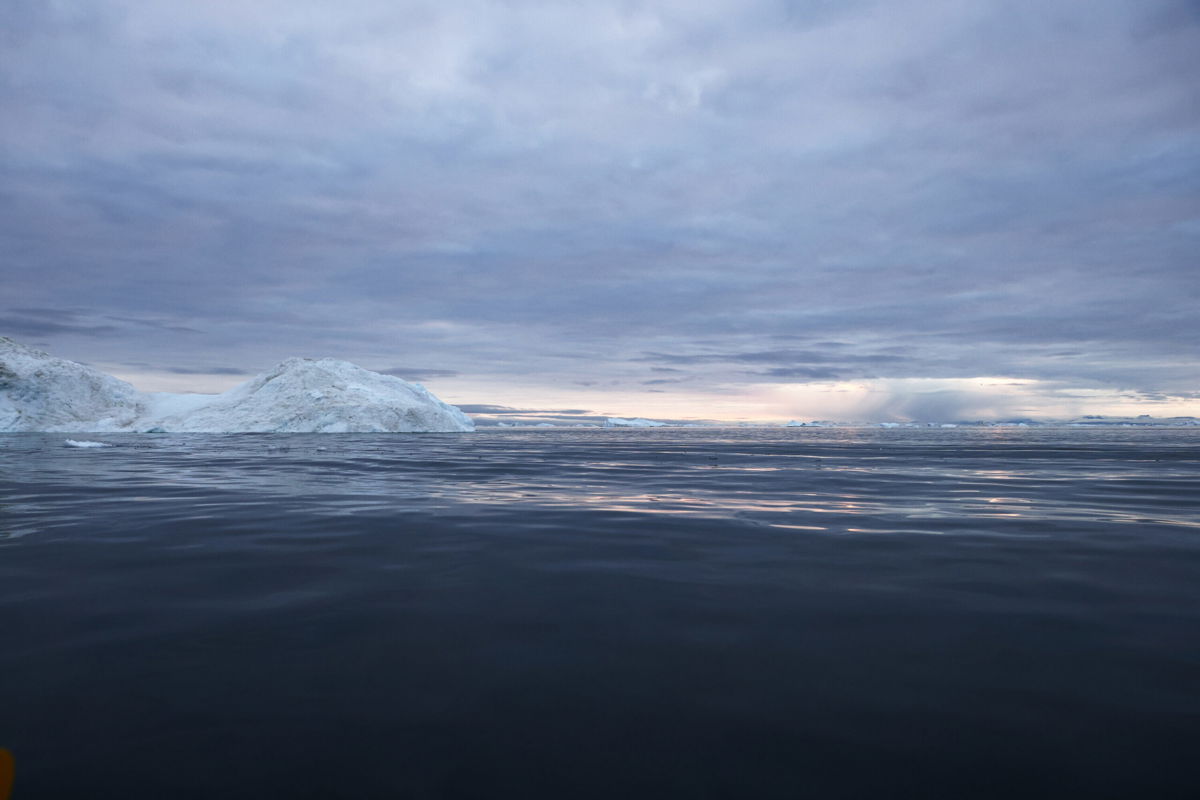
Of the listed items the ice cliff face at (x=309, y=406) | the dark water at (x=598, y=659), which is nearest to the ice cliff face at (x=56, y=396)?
the ice cliff face at (x=309, y=406)

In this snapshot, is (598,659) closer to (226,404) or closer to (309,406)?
(309,406)

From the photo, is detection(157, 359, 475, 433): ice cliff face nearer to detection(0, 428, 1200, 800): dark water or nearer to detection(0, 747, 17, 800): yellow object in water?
detection(0, 428, 1200, 800): dark water

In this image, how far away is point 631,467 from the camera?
59.0ft

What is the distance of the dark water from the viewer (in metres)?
2.33

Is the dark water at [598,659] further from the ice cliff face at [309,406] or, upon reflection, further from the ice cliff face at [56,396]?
the ice cliff face at [56,396]

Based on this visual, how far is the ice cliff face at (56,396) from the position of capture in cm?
4838

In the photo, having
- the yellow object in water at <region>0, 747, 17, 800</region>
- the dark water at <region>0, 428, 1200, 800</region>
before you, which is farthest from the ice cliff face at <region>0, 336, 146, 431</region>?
the yellow object in water at <region>0, 747, 17, 800</region>

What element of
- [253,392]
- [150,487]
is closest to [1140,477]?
[150,487]

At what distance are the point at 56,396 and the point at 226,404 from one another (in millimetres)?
14886

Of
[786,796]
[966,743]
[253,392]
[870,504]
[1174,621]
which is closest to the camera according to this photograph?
[786,796]

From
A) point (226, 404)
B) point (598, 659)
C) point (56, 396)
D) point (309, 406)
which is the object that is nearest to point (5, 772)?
point (598, 659)

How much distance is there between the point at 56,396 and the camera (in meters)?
51.0

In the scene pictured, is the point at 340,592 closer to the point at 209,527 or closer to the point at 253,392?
the point at 209,527

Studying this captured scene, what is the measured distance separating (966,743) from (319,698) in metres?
2.95
